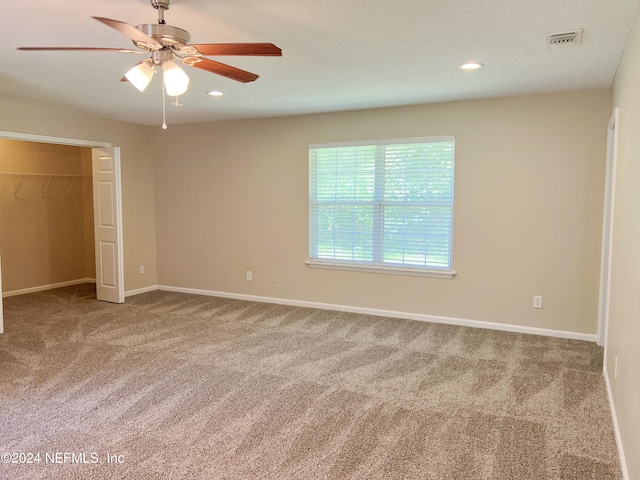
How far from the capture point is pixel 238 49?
2133 mm

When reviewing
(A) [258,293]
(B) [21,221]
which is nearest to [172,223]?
(A) [258,293]

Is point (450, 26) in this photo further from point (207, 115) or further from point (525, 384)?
point (207, 115)

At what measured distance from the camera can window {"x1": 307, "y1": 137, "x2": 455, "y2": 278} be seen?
477 cm

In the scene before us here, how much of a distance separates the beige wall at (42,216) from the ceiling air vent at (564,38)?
6680mm

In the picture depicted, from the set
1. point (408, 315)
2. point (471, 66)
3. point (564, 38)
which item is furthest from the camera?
point (408, 315)

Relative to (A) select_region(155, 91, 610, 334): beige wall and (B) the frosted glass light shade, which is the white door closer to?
(A) select_region(155, 91, 610, 334): beige wall

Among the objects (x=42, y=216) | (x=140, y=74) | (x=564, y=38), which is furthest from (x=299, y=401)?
(x=42, y=216)

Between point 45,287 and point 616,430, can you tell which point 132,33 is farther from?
point 45,287

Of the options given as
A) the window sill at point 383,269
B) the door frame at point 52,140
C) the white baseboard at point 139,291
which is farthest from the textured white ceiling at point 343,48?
the white baseboard at point 139,291

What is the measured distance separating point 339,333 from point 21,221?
497cm

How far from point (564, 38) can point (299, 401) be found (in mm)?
2845

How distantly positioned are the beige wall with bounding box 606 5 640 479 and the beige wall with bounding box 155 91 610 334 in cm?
112

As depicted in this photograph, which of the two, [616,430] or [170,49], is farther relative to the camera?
[616,430]

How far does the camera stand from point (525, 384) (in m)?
3.27
